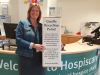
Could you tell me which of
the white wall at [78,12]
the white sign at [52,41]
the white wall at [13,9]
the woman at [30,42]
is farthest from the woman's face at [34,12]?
the white wall at [13,9]

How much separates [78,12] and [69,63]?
3669mm

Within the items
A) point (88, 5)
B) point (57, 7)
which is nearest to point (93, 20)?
point (88, 5)

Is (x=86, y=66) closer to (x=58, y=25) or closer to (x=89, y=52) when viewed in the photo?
(x=89, y=52)

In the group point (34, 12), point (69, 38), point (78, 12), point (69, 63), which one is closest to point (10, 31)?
point (69, 63)

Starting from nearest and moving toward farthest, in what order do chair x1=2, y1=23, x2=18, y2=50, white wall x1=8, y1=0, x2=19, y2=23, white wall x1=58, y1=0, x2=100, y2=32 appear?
chair x1=2, y1=23, x2=18, y2=50, white wall x1=58, y1=0, x2=100, y2=32, white wall x1=8, y1=0, x2=19, y2=23

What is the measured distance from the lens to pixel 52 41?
313cm

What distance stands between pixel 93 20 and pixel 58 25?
4.30 meters

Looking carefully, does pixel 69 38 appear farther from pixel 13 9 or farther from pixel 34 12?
pixel 34 12

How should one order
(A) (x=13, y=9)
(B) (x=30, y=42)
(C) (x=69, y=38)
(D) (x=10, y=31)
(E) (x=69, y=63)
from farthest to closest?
1. (A) (x=13, y=9)
2. (C) (x=69, y=38)
3. (D) (x=10, y=31)
4. (E) (x=69, y=63)
5. (B) (x=30, y=42)

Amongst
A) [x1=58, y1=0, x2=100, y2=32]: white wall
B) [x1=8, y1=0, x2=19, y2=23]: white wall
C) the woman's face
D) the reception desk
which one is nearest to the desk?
[x1=58, y1=0, x2=100, y2=32]: white wall

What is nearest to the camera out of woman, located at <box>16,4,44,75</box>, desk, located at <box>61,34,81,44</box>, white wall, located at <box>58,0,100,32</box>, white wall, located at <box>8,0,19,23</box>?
woman, located at <box>16,4,44,75</box>

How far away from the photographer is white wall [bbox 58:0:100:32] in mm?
7219

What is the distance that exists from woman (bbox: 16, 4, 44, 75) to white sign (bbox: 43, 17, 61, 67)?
0.09 metres

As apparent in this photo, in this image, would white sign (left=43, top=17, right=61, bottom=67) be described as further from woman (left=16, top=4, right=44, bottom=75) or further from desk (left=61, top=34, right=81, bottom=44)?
desk (left=61, top=34, right=81, bottom=44)
